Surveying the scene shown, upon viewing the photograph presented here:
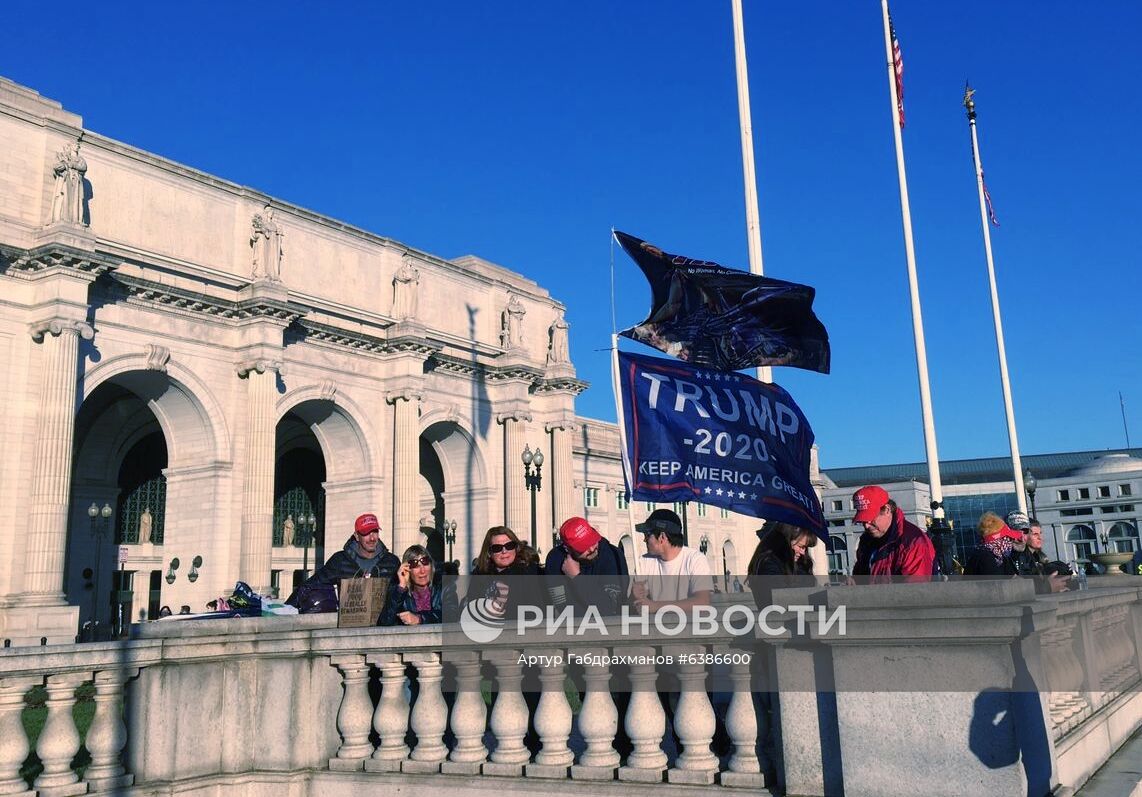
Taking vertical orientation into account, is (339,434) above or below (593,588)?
above

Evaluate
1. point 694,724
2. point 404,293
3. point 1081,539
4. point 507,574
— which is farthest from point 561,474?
point 1081,539

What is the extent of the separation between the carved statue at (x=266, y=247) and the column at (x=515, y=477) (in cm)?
1634

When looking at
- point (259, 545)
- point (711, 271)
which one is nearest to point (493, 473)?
point (259, 545)

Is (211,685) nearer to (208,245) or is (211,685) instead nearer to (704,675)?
(704,675)

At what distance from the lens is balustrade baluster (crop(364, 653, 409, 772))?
6719 mm

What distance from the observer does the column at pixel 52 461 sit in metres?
30.8

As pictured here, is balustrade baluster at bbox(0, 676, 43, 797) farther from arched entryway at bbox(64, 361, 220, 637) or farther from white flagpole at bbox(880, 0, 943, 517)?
arched entryway at bbox(64, 361, 220, 637)

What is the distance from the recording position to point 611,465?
234 feet

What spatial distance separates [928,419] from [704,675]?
760 inches

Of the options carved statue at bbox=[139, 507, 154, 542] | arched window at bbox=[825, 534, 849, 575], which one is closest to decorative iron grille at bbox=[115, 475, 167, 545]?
carved statue at bbox=[139, 507, 154, 542]

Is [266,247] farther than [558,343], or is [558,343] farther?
[558,343]

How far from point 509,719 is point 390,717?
3.23 ft

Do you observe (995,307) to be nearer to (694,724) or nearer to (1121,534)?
(694,724)

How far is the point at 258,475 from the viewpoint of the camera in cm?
3803
